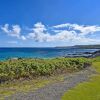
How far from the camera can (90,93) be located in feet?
64.8

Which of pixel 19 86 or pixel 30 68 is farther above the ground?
pixel 30 68

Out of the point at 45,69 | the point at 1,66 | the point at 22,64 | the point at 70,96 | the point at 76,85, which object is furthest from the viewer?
the point at 45,69

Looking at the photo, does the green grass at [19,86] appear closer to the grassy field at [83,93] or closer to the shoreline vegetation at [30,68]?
the shoreline vegetation at [30,68]

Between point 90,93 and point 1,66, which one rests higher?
point 1,66

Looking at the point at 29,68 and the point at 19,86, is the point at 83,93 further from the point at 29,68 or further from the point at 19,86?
the point at 29,68

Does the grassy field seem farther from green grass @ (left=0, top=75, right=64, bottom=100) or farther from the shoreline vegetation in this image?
the shoreline vegetation

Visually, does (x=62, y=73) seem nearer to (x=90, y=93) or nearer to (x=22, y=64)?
(x=22, y=64)

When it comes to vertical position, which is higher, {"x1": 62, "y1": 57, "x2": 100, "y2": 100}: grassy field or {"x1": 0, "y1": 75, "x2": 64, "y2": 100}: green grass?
{"x1": 62, "y1": 57, "x2": 100, "y2": 100}: grassy field

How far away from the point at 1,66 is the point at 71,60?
15.8 meters

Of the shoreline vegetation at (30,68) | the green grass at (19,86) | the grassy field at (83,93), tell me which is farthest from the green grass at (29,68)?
the grassy field at (83,93)

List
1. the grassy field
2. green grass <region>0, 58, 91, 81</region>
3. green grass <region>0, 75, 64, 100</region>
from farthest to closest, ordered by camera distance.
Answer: green grass <region>0, 58, 91, 81</region>
green grass <region>0, 75, 64, 100</region>
the grassy field

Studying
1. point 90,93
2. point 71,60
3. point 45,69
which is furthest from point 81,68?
point 90,93

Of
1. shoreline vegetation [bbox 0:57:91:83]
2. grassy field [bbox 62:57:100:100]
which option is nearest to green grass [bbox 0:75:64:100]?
shoreline vegetation [bbox 0:57:91:83]

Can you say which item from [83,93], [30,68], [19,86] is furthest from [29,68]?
[83,93]
